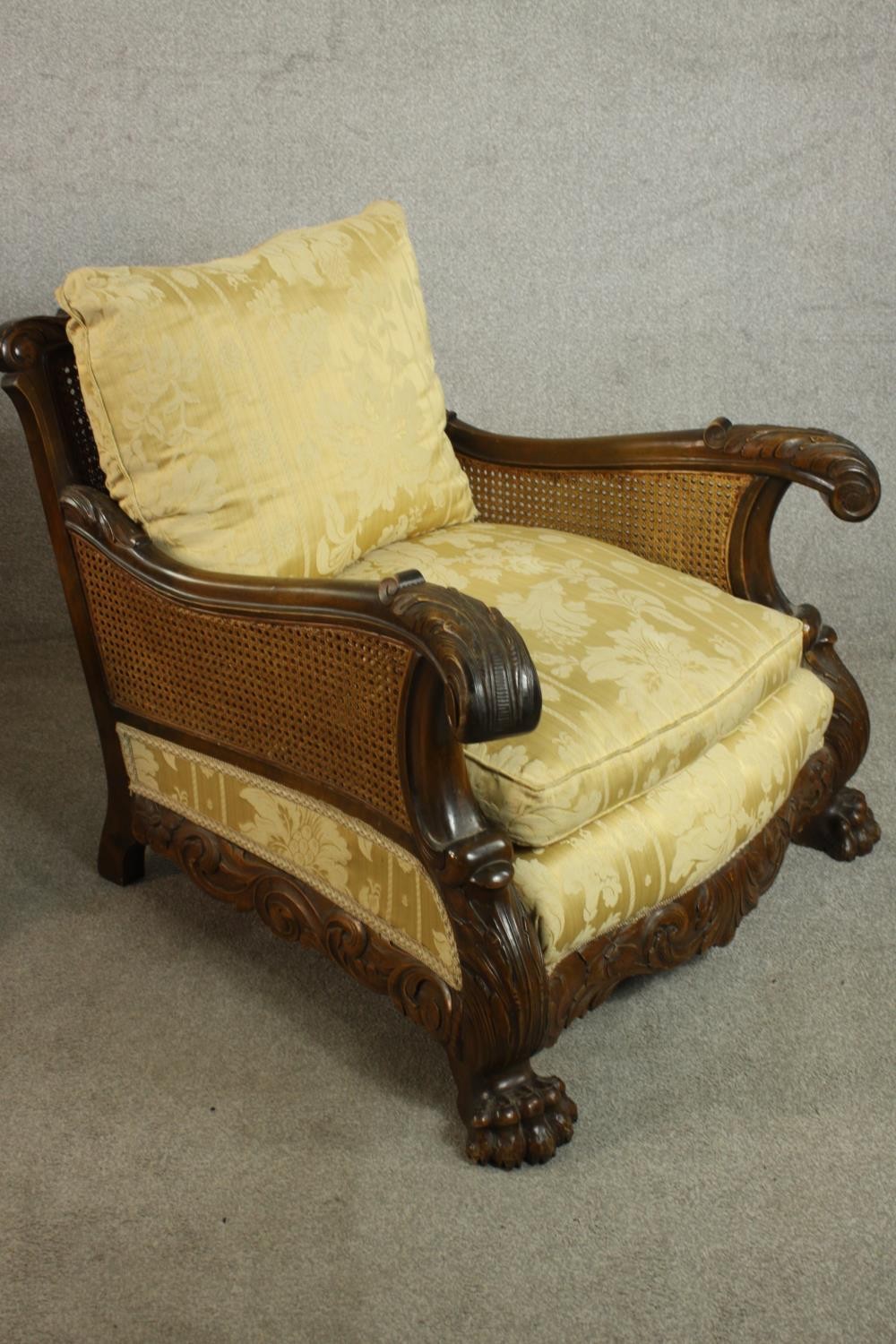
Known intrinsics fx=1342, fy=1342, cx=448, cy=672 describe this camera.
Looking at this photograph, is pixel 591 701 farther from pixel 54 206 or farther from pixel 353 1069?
pixel 54 206

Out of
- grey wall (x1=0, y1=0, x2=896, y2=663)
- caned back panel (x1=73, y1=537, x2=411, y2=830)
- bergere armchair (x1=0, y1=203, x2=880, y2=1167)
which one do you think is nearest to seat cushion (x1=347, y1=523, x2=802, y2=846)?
bergere armchair (x1=0, y1=203, x2=880, y2=1167)

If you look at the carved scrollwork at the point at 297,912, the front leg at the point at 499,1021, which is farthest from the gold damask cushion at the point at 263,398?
the front leg at the point at 499,1021

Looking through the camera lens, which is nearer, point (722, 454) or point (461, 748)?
point (461, 748)

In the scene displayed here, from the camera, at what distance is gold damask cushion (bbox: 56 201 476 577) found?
1.61 metres

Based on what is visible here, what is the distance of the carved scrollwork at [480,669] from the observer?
125 centimetres

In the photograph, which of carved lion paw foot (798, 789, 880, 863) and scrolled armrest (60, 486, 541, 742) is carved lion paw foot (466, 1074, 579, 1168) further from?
carved lion paw foot (798, 789, 880, 863)

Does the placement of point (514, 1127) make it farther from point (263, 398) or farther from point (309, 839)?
point (263, 398)

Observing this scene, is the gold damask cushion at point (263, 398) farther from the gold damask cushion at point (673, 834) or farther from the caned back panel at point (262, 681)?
the gold damask cushion at point (673, 834)

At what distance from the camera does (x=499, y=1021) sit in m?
1.43

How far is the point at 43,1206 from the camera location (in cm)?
143

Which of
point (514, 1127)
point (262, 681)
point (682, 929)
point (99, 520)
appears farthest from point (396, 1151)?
point (99, 520)

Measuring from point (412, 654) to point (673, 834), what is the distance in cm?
42

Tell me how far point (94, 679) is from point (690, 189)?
62.2 inches

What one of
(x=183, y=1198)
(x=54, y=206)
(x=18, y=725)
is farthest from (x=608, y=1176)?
(x=54, y=206)
